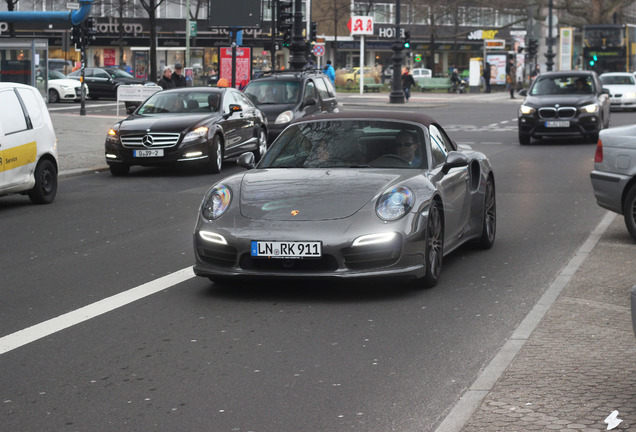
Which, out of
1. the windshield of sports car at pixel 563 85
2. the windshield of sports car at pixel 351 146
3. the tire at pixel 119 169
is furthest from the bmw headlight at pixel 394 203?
the windshield of sports car at pixel 563 85

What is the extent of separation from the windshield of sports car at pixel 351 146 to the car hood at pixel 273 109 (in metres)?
15.0

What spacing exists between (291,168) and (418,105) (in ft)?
135

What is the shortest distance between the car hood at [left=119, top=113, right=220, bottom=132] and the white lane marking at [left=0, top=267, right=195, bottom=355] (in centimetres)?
959

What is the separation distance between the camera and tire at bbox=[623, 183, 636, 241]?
10.8 m

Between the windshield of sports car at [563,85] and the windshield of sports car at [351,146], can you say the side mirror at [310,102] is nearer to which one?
the windshield of sports car at [563,85]

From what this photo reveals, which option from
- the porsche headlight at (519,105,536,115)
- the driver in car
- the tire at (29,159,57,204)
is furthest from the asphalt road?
the porsche headlight at (519,105,536,115)

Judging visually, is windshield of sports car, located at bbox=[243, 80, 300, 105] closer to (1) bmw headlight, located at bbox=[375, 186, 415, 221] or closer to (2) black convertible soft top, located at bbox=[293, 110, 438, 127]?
(2) black convertible soft top, located at bbox=[293, 110, 438, 127]

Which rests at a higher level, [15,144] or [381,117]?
[381,117]

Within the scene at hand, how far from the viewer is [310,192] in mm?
8320

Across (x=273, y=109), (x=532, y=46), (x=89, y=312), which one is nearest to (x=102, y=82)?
(x=532, y=46)

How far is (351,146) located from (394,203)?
113cm

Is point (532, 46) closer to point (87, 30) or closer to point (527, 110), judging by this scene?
point (87, 30)

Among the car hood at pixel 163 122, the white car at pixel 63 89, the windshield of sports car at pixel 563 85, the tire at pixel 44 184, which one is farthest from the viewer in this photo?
the white car at pixel 63 89

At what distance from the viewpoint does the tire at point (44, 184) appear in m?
14.6
